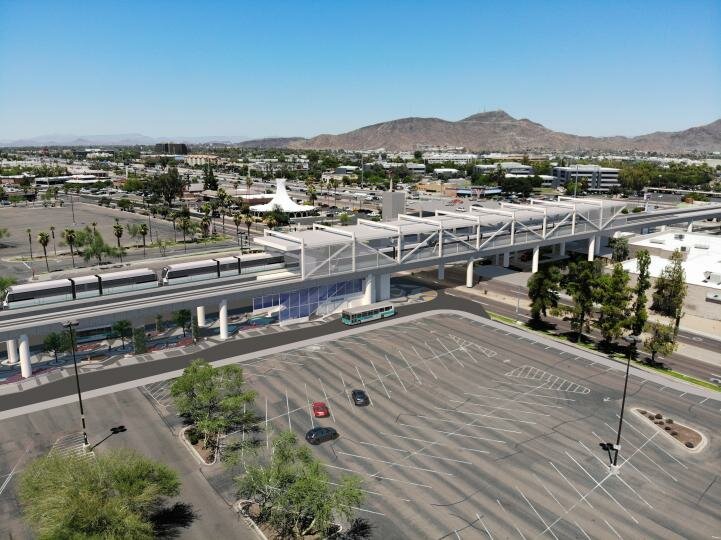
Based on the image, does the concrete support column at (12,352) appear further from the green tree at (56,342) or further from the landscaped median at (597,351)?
the landscaped median at (597,351)

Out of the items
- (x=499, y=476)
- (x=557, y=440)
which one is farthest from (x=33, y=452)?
(x=557, y=440)

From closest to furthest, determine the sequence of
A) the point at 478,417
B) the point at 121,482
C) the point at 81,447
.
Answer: the point at 121,482, the point at 81,447, the point at 478,417

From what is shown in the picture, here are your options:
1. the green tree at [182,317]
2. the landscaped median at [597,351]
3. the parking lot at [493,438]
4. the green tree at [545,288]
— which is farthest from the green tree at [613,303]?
the green tree at [182,317]

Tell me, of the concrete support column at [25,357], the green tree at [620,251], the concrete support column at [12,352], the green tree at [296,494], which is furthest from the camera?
the green tree at [620,251]

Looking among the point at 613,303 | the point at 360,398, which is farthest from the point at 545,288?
the point at 360,398

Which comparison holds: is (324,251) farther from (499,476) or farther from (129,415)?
(499,476)
